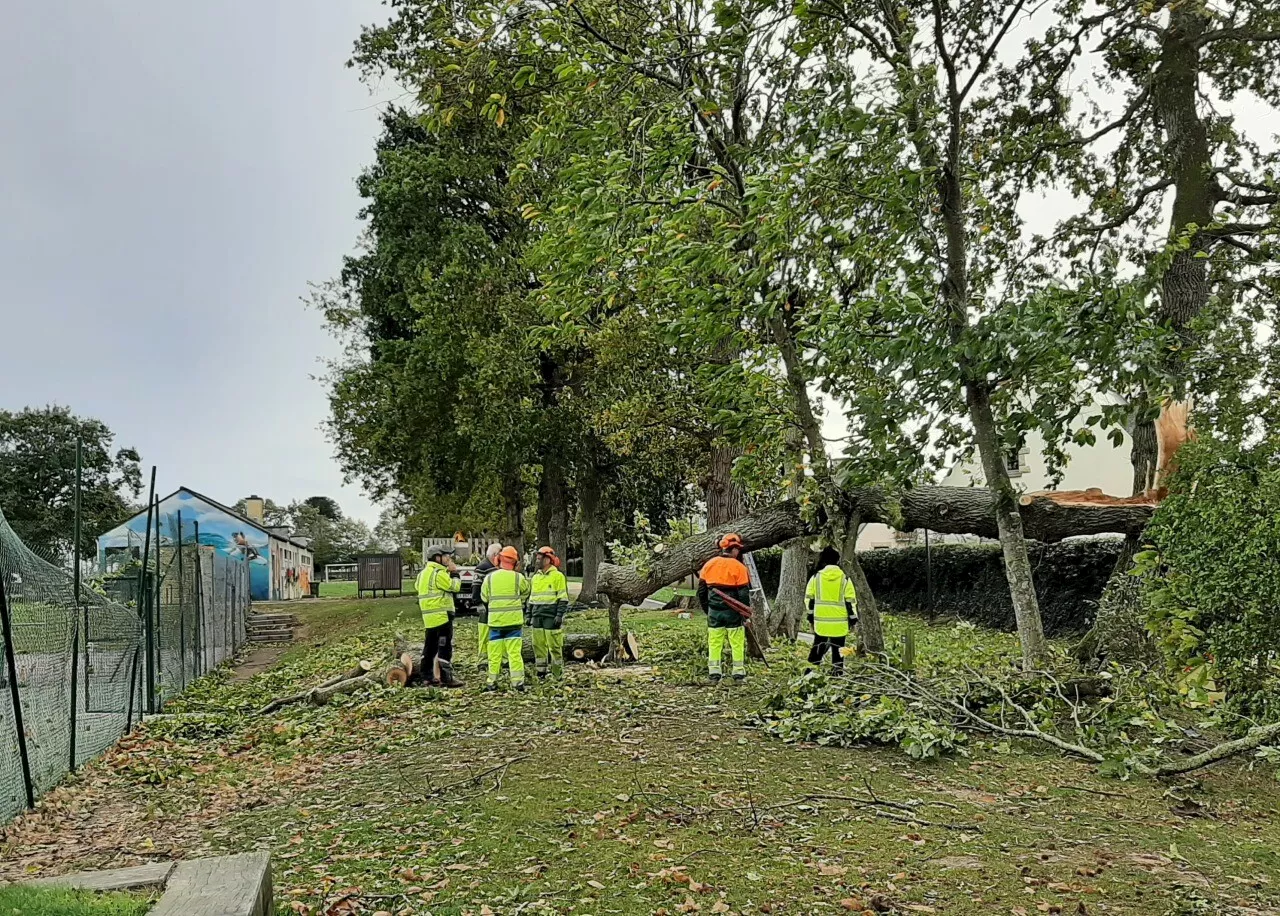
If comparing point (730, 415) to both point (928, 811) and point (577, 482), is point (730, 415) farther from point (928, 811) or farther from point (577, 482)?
point (577, 482)

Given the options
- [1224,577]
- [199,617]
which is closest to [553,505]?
[199,617]

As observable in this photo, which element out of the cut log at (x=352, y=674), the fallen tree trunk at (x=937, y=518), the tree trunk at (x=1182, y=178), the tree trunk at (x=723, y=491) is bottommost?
the cut log at (x=352, y=674)

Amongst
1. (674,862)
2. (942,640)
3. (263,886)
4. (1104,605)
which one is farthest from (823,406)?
(263,886)

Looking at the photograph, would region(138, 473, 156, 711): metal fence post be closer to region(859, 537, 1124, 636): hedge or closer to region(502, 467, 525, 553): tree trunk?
region(859, 537, 1124, 636): hedge

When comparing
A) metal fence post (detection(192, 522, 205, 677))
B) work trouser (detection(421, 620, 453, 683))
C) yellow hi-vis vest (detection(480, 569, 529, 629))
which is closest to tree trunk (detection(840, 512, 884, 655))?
yellow hi-vis vest (detection(480, 569, 529, 629))

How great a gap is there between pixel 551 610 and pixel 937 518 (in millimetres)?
5281

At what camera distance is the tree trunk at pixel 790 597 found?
16.6 metres

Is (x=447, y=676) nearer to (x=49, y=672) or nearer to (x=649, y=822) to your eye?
(x=49, y=672)

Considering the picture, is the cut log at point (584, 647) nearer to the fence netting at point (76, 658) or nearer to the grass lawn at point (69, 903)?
the fence netting at point (76, 658)

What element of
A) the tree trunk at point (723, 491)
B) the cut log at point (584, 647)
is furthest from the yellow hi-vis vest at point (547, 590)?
the tree trunk at point (723, 491)

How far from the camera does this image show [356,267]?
91.5ft

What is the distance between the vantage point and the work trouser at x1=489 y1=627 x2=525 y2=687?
12.1m

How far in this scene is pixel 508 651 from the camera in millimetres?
12203

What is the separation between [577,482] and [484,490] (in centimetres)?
303
